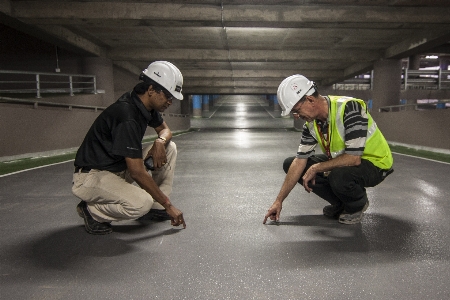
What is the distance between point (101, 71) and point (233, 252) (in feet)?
50.9

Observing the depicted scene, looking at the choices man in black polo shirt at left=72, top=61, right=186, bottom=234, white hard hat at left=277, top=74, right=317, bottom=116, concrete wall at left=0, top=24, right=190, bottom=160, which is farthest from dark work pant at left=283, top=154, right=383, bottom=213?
concrete wall at left=0, top=24, right=190, bottom=160

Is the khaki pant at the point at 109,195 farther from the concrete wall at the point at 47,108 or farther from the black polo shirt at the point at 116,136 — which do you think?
the concrete wall at the point at 47,108

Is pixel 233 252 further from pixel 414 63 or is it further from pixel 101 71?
pixel 414 63

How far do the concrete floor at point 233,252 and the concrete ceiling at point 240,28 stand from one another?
719 cm

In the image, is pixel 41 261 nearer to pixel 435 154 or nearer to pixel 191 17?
pixel 191 17

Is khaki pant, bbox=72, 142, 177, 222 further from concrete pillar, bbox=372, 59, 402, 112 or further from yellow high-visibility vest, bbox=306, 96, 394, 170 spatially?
concrete pillar, bbox=372, 59, 402, 112

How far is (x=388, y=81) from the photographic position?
16.9 m

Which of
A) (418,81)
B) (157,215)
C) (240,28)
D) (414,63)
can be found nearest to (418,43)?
(240,28)

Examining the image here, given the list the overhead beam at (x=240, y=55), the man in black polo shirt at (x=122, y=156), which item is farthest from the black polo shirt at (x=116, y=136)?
the overhead beam at (x=240, y=55)

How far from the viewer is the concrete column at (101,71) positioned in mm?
16516

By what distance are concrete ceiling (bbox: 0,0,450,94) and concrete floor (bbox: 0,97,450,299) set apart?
7.19 metres

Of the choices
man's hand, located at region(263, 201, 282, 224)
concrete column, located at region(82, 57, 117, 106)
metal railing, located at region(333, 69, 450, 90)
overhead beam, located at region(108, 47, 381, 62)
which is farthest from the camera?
metal railing, located at region(333, 69, 450, 90)

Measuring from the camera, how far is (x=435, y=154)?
1085cm

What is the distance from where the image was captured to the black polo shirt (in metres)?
3.17
